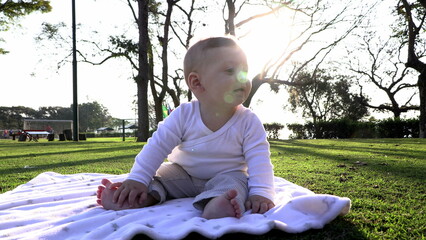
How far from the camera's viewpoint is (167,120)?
2.02 meters

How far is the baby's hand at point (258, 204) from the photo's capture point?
5.20 feet

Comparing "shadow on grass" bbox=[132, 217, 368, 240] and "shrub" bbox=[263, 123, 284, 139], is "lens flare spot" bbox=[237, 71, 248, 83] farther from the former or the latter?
"shrub" bbox=[263, 123, 284, 139]

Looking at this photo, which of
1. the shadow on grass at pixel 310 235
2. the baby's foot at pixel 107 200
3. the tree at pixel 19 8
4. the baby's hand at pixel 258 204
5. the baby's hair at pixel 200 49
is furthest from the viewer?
the tree at pixel 19 8

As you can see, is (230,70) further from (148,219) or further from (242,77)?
(148,219)

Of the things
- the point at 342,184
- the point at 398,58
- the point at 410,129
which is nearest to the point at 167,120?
the point at 342,184

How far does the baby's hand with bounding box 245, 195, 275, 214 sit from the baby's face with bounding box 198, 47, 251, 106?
0.53 metres

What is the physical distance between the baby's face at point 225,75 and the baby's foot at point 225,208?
0.56 meters

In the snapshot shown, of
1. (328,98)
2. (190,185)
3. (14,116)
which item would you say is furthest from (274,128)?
(14,116)

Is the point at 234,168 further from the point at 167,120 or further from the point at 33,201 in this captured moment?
the point at 33,201

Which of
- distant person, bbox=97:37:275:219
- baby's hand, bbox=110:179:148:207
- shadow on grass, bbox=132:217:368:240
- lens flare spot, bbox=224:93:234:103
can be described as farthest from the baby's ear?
shadow on grass, bbox=132:217:368:240

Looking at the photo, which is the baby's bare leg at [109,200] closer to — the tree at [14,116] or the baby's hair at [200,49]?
the baby's hair at [200,49]

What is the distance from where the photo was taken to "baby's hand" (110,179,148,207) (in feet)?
5.52

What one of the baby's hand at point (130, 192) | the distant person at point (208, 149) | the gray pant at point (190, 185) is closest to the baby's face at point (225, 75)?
the distant person at point (208, 149)

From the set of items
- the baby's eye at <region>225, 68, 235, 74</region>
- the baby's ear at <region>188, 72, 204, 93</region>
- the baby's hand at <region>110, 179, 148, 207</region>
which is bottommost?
the baby's hand at <region>110, 179, 148, 207</region>
